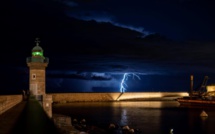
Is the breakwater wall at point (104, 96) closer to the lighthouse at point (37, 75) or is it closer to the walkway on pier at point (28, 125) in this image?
the lighthouse at point (37, 75)

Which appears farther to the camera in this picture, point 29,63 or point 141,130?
point 141,130

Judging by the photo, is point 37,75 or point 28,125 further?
point 37,75

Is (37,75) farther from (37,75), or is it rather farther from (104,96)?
(104,96)

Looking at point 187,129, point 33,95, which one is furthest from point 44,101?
point 187,129

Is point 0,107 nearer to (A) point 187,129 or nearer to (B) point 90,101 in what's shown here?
(A) point 187,129

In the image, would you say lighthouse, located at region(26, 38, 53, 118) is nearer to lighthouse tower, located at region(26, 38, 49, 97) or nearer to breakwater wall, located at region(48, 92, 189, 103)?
lighthouse tower, located at region(26, 38, 49, 97)

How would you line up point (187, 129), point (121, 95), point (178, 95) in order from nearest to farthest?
1. point (187, 129)
2. point (121, 95)
3. point (178, 95)

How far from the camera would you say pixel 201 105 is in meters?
84.6

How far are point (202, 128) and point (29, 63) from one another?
82.0 ft

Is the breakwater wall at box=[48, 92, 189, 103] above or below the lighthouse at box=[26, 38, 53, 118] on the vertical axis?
below

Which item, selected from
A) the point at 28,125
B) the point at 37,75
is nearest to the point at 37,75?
the point at 37,75

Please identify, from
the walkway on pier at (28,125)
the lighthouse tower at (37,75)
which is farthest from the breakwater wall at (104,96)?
the walkway on pier at (28,125)

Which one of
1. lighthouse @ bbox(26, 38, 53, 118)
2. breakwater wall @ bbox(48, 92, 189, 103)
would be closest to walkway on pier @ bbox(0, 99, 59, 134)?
lighthouse @ bbox(26, 38, 53, 118)

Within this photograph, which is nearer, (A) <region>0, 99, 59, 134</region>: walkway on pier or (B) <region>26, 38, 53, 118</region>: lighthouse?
(A) <region>0, 99, 59, 134</region>: walkway on pier
